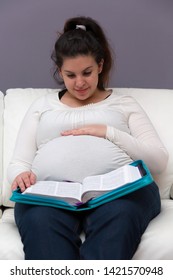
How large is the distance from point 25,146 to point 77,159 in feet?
0.89

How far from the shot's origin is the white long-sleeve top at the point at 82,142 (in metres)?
1.37

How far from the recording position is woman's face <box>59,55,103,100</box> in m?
1.50

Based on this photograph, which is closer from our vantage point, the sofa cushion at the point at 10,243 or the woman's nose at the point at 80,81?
the sofa cushion at the point at 10,243

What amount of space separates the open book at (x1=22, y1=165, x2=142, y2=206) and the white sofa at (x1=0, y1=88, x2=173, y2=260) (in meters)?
0.16

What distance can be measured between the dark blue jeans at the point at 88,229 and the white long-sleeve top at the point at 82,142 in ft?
0.53

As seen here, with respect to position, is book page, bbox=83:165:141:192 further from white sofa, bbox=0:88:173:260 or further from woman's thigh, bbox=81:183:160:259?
white sofa, bbox=0:88:173:260

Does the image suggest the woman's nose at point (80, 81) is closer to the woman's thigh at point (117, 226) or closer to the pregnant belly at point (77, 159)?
the pregnant belly at point (77, 159)

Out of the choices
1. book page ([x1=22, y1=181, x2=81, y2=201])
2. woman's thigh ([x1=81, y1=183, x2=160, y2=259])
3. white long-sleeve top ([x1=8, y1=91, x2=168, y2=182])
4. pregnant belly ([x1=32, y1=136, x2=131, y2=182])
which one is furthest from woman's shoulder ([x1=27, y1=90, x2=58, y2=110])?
woman's thigh ([x1=81, y1=183, x2=160, y2=259])

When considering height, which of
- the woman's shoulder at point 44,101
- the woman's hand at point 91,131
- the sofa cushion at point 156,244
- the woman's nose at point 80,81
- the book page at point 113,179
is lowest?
the sofa cushion at point 156,244

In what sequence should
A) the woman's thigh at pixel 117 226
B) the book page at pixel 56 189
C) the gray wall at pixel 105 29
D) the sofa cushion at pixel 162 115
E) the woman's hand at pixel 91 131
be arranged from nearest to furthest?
the woman's thigh at pixel 117 226 → the book page at pixel 56 189 → the woman's hand at pixel 91 131 → the sofa cushion at pixel 162 115 → the gray wall at pixel 105 29

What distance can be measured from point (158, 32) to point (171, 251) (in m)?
1.08

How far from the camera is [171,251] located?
3.83ft

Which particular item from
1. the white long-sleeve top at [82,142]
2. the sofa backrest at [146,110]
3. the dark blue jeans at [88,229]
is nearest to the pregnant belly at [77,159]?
the white long-sleeve top at [82,142]
